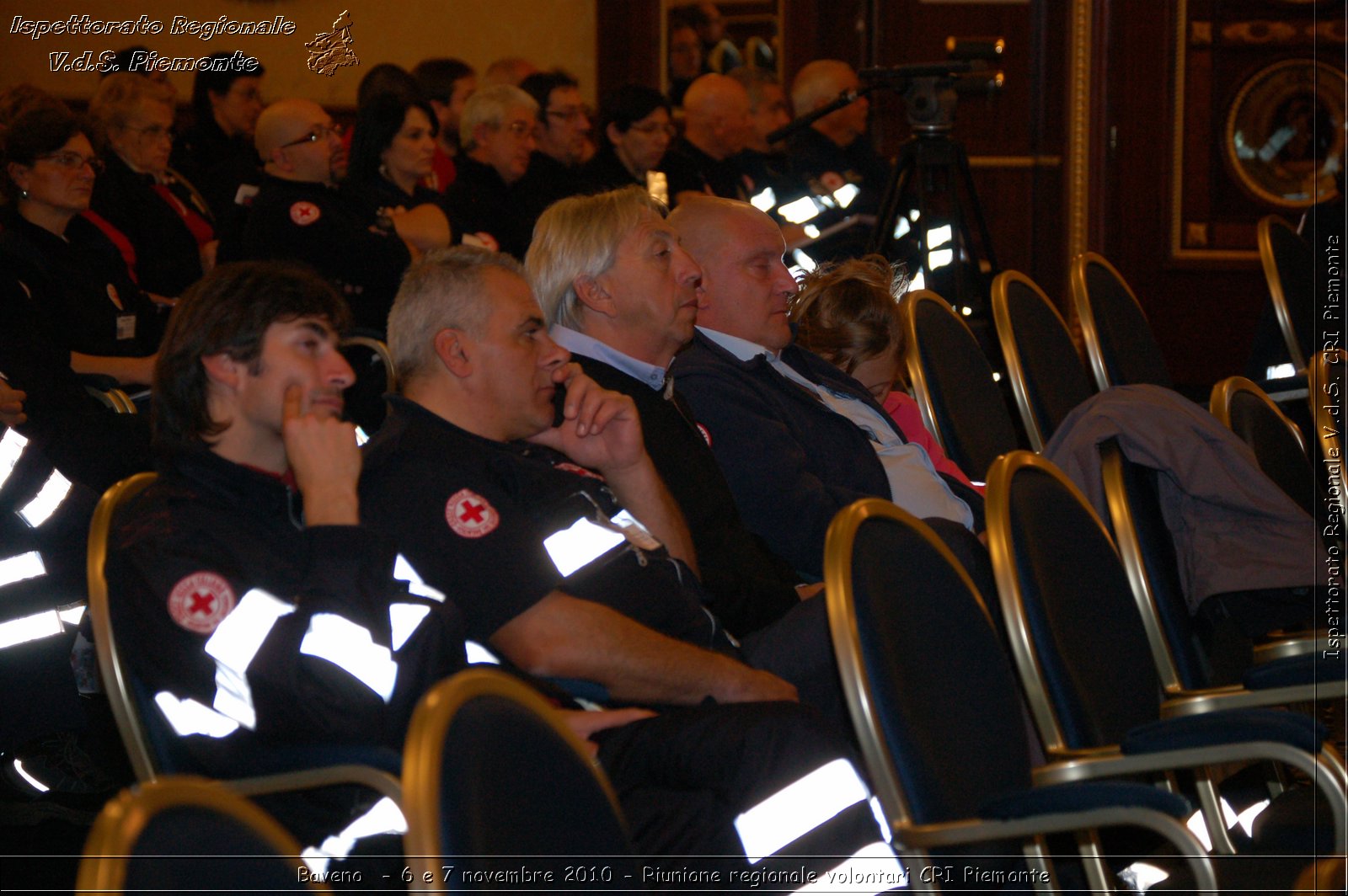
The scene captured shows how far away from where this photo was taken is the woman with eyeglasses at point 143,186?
3.91m

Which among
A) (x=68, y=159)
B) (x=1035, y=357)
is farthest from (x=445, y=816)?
(x=68, y=159)

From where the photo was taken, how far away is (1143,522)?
1.91m

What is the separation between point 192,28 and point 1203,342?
4685mm

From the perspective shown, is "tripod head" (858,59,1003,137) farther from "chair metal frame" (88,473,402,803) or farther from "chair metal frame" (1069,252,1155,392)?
"chair metal frame" (88,473,402,803)

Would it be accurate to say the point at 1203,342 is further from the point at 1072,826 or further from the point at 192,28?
the point at 1072,826

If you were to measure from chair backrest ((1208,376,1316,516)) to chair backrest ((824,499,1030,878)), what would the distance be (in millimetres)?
1129

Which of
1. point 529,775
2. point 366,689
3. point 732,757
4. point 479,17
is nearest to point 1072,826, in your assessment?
point 732,757

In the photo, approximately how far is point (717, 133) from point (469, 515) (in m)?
3.66

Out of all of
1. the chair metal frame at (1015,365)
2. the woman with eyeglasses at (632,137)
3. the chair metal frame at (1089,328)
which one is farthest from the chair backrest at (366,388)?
the chair metal frame at (1089,328)

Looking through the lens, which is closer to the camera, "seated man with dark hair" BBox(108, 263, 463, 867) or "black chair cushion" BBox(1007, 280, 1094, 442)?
"seated man with dark hair" BBox(108, 263, 463, 867)

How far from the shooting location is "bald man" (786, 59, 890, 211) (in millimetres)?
4930

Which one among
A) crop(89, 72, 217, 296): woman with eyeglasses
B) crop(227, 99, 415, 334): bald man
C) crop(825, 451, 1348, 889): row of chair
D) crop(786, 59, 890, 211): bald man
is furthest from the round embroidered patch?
crop(786, 59, 890, 211): bald man

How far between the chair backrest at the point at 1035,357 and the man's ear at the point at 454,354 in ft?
4.68

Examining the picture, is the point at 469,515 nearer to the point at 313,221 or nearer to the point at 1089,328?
the point at 1089,328
